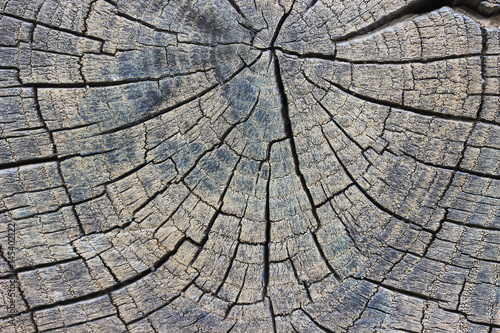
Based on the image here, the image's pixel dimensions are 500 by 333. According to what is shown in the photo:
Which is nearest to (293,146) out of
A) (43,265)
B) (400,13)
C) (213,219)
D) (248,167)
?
(248,167)

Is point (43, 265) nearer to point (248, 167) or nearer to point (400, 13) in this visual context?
point (248, 167)

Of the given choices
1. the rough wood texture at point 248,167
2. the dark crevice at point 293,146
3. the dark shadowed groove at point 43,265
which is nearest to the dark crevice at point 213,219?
the rough wood texture at point 248,167

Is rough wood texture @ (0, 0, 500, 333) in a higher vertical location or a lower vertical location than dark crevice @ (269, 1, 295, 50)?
lower

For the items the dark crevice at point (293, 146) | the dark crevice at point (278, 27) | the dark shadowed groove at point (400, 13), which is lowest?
the dark crevice at point (293, 146)

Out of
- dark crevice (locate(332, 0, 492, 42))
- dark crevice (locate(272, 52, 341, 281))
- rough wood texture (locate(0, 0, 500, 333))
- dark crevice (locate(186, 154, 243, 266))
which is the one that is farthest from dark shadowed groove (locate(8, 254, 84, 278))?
dark crevice (locate(332, 0, 492, 42))

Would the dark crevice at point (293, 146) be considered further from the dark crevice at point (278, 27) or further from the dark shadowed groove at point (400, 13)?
the dark shadowed groove at point (400, 13)

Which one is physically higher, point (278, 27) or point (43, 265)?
point (278, 27)

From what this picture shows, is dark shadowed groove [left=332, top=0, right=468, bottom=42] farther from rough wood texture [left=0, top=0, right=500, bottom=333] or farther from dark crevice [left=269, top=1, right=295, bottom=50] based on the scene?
dark crevice [left=269, top=1, right=295, bottom=50]

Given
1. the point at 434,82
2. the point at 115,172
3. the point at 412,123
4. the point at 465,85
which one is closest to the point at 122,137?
the point at 115,172
